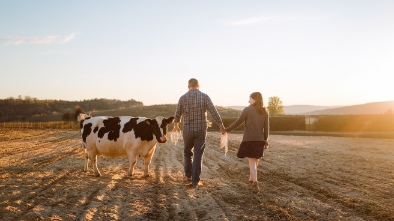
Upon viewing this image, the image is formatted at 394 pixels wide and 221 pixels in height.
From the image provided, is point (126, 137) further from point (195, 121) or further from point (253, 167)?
Result: point (253, 167)

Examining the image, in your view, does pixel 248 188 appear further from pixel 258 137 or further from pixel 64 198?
pixel 64 198

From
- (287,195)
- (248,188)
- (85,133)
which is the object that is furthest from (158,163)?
(287,195)

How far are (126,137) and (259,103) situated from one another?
3735 mm

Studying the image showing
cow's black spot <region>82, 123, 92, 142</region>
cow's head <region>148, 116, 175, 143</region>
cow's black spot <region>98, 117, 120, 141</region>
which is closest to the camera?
cow's head <region>148, 116, 175, 143</region>

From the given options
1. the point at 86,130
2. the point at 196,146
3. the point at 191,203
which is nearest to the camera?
the point at 191,203

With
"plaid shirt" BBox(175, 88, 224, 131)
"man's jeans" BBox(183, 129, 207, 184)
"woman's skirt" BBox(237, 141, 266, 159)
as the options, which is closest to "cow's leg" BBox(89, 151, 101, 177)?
"man's jeans" BBox(183, 129, 207, 184)

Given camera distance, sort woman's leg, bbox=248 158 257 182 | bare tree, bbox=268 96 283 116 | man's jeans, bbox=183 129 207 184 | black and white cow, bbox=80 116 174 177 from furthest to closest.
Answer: bare tree, bbox=268 96 283 116
black and white cow, bbox=80 116 174 177
woman's leg, bbox=248 158 257 182
man's jeans, bbox=183 129 207 184

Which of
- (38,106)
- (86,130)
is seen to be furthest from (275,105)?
(86,130)

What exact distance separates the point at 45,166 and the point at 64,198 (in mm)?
5347

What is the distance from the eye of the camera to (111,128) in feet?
34.1

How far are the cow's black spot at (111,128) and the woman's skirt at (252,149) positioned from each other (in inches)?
142

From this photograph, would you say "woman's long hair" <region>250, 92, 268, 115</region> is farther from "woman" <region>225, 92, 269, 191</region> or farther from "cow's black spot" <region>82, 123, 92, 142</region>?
"cow's black spot" <region>82, 123, 92, 142</region>

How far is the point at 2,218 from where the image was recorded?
5.86 m

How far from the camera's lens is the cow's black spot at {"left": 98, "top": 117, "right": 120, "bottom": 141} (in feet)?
33.6
